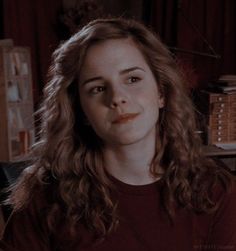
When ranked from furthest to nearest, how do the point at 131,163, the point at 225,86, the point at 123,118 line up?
1. the point at 225,86
2. the point at 131,163
3. the point at 123,118

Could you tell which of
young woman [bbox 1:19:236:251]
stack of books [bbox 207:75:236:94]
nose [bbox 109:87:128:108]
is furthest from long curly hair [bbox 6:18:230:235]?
stack of books [bbox 207:75:236:94]

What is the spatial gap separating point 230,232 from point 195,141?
26cm

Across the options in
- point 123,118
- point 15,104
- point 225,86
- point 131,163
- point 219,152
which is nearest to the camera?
point 123,118

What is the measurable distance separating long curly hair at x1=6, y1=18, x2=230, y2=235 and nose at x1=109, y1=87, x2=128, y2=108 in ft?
0.37

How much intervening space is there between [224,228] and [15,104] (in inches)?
108

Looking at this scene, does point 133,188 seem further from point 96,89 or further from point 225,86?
point 225,86

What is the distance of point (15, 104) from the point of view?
371 centimetres

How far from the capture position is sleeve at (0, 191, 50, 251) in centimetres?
112

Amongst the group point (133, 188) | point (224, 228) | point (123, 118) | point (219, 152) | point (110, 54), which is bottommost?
point (219, 152)

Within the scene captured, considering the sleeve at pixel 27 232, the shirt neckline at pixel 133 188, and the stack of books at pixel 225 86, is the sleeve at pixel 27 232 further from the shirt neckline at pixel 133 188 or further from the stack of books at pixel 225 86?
the stack of books at pixel 225 86

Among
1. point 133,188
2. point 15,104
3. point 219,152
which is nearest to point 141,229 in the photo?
point 133,188

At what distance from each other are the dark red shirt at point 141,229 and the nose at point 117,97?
0.70ft

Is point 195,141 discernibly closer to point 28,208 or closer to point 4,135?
point 28,208

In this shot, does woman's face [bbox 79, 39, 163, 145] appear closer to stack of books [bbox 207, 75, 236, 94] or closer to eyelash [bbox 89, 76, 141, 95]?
eyelash [bbox 89, 76, 141, 95]
